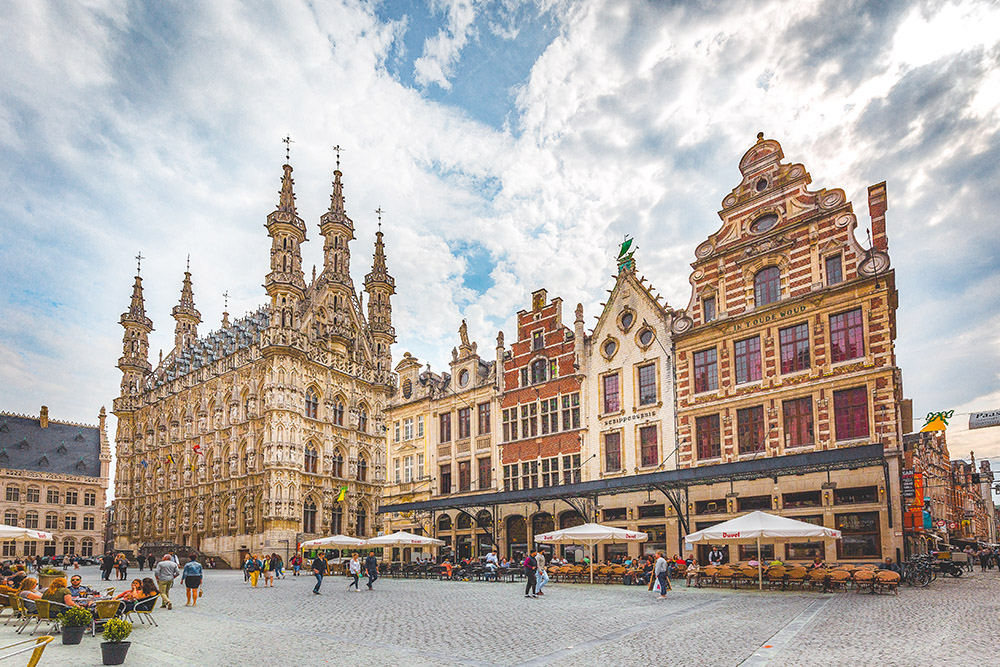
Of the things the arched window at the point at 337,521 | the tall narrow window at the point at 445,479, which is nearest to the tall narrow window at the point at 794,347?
the tall narrow window at the point at 445,479

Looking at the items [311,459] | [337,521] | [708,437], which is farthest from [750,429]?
[337,521]

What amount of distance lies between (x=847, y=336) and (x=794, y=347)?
2.27 meters

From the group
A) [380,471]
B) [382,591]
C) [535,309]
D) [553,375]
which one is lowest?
→ [382,591]

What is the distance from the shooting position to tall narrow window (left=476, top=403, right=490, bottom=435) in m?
43.4

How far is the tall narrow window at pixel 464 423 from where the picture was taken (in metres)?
44.4

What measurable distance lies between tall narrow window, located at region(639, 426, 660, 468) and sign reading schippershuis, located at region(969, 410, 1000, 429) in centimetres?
1290

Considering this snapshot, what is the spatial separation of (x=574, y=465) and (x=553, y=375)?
5053mm

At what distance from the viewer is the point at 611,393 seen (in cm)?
3781

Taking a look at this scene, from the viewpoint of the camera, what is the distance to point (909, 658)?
36.6 ft

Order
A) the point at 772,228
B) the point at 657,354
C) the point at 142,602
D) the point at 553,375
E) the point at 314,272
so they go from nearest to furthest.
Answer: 1. the point at 142,602
2. the point at 772,228
3. the point at 657,354
4. the point at 553,375
5. the point at 314,272

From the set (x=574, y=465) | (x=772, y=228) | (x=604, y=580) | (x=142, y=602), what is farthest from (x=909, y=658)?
(x=574, y=465)

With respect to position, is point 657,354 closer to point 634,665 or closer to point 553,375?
point 553,375

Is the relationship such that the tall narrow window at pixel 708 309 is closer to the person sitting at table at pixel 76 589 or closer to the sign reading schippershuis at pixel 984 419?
the sign reading schippershuis at pixel 984 419

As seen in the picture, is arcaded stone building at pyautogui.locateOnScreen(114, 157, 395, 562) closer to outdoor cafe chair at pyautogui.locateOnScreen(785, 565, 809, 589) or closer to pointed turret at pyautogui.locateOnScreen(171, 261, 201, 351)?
pointed turret at pyautogui.locateOnScreen(171, 261, 201, 351)
